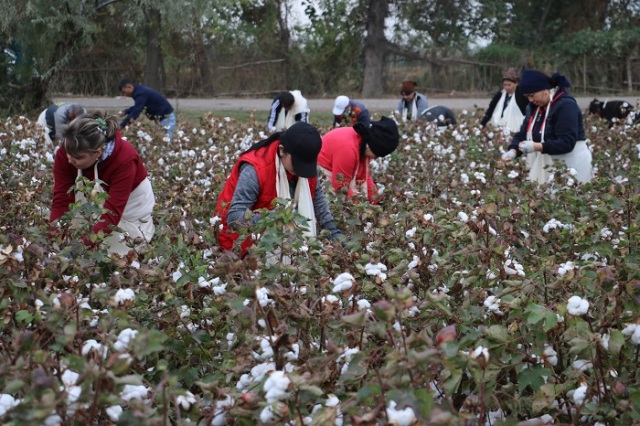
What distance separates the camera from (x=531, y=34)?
96.5 ft

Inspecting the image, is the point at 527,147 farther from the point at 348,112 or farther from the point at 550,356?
the point at 550,356


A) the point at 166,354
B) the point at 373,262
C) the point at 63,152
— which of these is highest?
the point at 63,152

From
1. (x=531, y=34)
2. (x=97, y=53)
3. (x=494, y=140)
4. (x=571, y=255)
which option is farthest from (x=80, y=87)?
(x=571, y=255)

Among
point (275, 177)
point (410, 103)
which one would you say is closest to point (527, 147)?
point (275, 177)

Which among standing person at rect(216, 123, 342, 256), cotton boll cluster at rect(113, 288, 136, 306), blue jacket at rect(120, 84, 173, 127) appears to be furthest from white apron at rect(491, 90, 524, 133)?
cotton boll cluster at rect(113, 288, 136, 306)

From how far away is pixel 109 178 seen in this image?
13.6 ft

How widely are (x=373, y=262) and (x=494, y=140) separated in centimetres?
560

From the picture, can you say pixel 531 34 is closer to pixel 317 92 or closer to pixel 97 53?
pixel 317 92

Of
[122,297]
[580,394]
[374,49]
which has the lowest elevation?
[580,394]

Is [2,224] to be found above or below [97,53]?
below

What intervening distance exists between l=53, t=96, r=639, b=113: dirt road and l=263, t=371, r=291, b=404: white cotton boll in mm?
16652

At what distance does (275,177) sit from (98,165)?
2.57 feet

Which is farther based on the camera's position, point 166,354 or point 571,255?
point 571,255

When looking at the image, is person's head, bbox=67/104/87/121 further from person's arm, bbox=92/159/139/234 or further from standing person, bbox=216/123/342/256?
standing person, bbox=216/123/342/256
